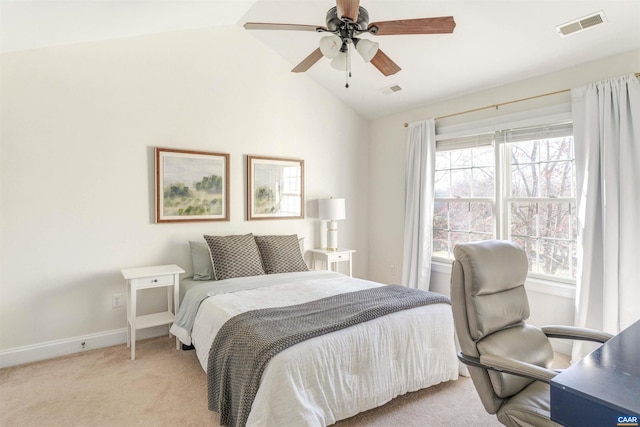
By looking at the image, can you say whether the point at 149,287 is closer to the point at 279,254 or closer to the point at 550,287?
the point at 279,254

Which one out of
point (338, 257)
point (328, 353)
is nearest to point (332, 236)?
point (338, 257)

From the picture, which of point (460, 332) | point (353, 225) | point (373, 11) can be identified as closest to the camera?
point (460, 332)

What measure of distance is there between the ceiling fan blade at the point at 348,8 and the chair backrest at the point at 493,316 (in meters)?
1.41

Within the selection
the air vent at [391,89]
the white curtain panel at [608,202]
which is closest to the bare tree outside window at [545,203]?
the white curtain panel at [608,202]

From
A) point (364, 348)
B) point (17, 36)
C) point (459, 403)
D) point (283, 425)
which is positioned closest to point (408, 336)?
point (364, 348)

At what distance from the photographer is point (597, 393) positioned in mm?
890

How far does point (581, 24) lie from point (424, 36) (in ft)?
3.81

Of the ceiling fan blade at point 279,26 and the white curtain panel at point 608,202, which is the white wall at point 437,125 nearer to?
the white curtain panel at point 608,202

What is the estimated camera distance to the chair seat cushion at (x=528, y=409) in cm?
139

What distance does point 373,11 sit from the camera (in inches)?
118


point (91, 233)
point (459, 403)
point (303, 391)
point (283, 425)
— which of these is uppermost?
point (91, 233)

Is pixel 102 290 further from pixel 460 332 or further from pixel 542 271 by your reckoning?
pixel 542 271

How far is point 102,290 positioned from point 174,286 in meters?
0.70

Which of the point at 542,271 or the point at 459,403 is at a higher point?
the point at 542,271
